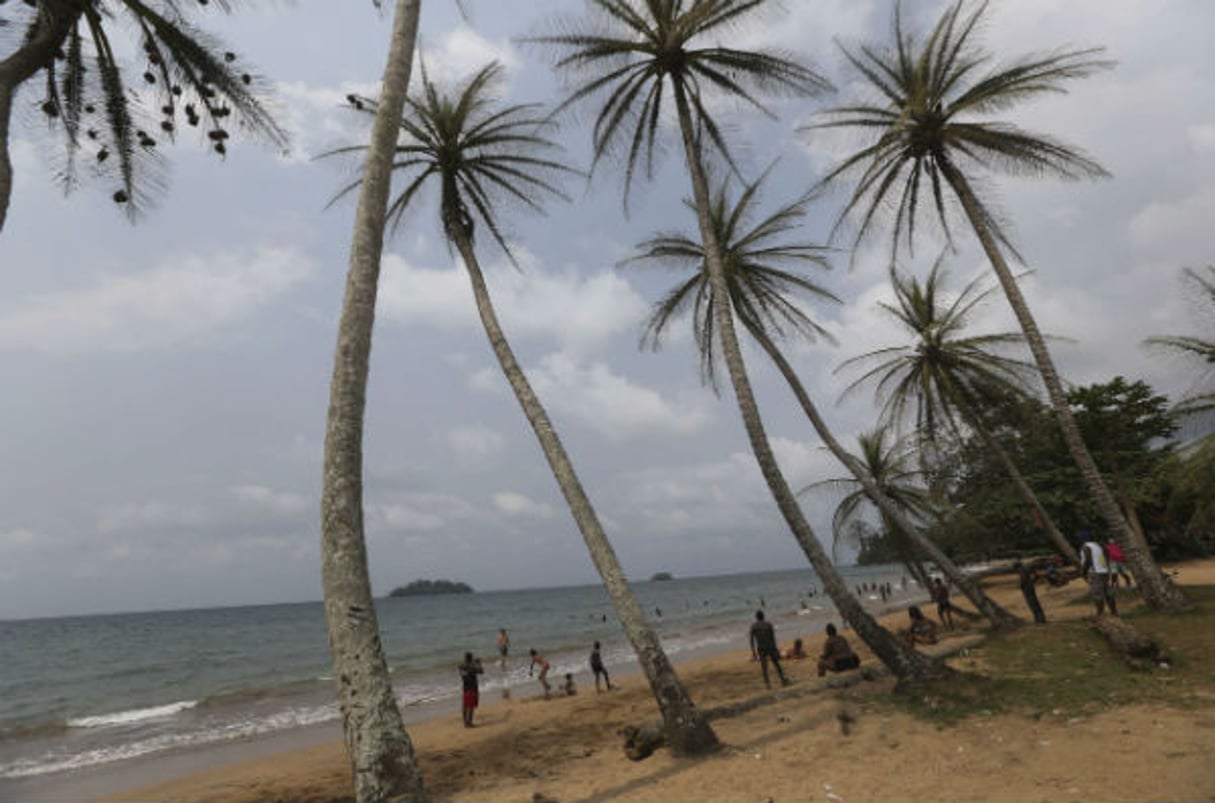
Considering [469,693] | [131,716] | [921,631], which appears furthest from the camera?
[131,716]

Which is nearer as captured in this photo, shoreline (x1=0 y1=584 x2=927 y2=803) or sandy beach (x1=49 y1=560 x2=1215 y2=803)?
sandy beach (x1=49 y1=560 x2=1215 y2=803)

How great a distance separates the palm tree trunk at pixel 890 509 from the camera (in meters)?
15.5

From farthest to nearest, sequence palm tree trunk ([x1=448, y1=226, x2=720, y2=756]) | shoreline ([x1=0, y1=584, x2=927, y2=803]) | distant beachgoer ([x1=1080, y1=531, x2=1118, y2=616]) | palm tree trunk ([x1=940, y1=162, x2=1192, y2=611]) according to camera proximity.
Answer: distant beachgoer ([x1=1080, y1=531, x2=1118, y2=616]), shoreline ([x1=0, y1=584, x2=927, y2=803]), palm tree trunk ([x1=940, y1=162, x2=1192, y2=611]), palm tree trunk ([x1=448, y1=226, x2=720, y2=756])

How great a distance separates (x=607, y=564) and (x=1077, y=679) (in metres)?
7.33

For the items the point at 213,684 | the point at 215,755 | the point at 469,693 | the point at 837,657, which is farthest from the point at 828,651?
the point at 213,684

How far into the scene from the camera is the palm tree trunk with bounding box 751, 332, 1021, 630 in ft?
50.7

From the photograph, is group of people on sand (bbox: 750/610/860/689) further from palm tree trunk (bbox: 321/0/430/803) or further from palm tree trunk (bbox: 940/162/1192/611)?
palm tree trunk (bbox: 321/0/430/803)

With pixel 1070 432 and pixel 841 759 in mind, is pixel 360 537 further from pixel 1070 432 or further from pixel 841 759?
pixel 1070 432

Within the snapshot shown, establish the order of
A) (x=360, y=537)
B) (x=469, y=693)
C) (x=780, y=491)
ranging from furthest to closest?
(x=469, y=693)
(x=780, y=491)
(x=360, y=537)

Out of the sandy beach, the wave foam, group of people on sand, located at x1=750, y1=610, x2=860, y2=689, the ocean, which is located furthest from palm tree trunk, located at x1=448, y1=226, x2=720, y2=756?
the wave foam

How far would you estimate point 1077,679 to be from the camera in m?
9.38

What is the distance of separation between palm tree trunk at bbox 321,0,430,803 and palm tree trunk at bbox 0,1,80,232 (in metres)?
3.50

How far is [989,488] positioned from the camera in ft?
107

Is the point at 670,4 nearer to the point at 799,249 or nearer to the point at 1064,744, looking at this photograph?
the point at 799,249
